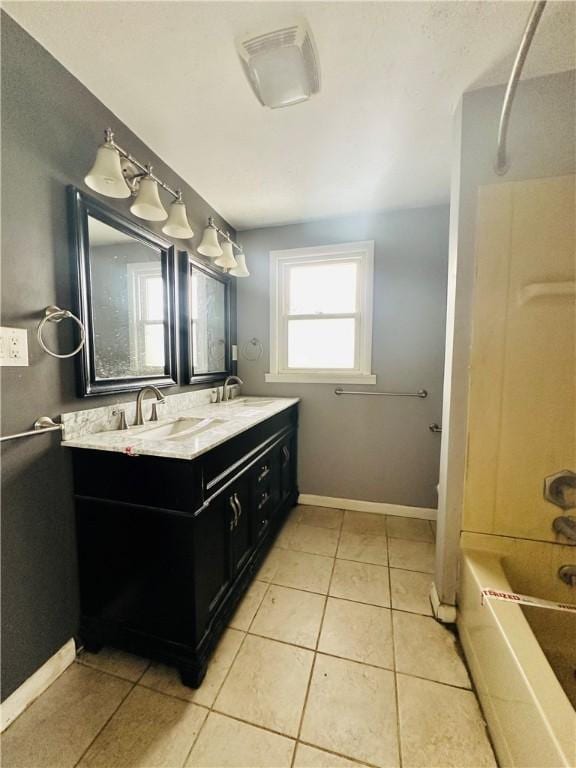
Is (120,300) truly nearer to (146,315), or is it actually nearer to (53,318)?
(146,315)

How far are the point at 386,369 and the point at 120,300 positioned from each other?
1791 mm

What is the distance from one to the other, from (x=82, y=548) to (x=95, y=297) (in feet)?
3.40

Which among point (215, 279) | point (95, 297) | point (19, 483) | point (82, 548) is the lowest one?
point (82, 548)

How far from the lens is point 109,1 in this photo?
0.90 meters

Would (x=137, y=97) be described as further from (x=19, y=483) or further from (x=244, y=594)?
(x=244, y=594)

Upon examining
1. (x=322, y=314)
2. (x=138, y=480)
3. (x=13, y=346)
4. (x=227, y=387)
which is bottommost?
(x=138, y=480)

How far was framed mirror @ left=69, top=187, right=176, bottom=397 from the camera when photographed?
3.84ft

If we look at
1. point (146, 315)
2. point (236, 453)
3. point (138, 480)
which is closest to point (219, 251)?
point (146, 315)

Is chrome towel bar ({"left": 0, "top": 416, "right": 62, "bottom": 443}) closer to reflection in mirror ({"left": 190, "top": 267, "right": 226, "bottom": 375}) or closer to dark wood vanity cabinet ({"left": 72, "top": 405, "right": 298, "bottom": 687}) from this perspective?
dark wood vanity cabinet ({"left": 72, "top": 405, "right": 298, "bottom": 687})

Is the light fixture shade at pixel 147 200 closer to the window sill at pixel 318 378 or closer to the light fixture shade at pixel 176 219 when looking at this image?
the light fixture shade at pixel 176 219

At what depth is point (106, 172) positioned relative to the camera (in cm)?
107

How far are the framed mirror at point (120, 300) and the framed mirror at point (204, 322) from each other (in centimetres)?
12

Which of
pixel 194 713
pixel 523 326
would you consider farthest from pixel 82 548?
pixel 523 326

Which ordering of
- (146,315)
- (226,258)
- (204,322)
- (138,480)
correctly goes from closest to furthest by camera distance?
(138,480) → (146,315) → (226,258) → (204,322)
